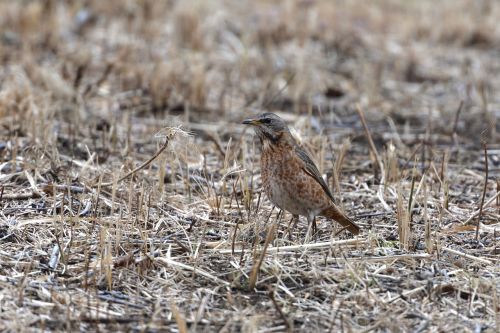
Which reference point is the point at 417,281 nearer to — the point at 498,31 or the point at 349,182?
the point at 349,182

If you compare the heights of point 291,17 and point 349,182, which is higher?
point 291,17

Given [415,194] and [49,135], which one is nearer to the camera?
[415,194]

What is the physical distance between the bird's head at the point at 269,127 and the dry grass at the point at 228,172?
0.96 ft

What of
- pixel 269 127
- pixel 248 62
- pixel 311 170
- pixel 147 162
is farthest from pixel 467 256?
pixel 248 62

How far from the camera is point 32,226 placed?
5.55m

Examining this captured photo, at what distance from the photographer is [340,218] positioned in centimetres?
585

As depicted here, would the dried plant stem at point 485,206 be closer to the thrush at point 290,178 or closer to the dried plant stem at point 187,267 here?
the thrush at point 290,178

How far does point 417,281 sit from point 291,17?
8595 mm

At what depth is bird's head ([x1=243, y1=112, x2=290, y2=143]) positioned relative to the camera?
5848mm

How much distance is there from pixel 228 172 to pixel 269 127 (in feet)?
1.34

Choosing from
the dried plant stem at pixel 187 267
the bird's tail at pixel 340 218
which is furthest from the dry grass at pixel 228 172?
the bird's tail at pixel 340 218

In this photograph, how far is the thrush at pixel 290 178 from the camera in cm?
570

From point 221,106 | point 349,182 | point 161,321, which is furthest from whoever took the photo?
point 221,106

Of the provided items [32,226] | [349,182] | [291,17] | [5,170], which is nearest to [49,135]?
[5,170]
